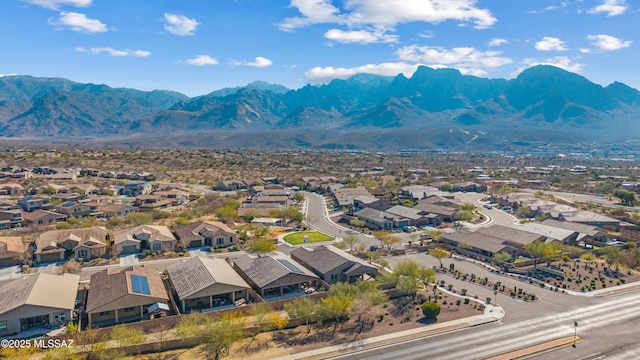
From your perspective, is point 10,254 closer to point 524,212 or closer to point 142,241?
point 142,241

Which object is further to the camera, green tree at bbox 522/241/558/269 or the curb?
green tree at bbox 522/241/558/269

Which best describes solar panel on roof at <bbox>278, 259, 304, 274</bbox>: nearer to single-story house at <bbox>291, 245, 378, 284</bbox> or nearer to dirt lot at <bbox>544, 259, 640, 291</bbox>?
single-story house at <bbox>291, 245, 378, 284</bbox>

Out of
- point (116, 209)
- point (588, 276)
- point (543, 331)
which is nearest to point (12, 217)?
point (116, 209)

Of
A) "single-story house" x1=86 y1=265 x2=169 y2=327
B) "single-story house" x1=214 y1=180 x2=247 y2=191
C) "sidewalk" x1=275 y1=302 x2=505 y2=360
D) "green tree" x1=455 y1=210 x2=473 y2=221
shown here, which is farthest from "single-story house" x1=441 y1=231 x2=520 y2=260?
"single-story house" x1=214 y1=180 x2=247 y2=191

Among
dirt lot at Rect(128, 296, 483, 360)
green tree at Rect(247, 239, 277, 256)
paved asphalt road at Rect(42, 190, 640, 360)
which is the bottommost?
dirt lot at Rect(128, 296, 483, 360)

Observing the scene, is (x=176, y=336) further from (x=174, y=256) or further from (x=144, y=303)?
(x=174, y=256)

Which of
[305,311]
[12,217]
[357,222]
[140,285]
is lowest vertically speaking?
[357,222]

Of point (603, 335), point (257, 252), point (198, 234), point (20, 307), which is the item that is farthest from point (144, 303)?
point (603, 335)
